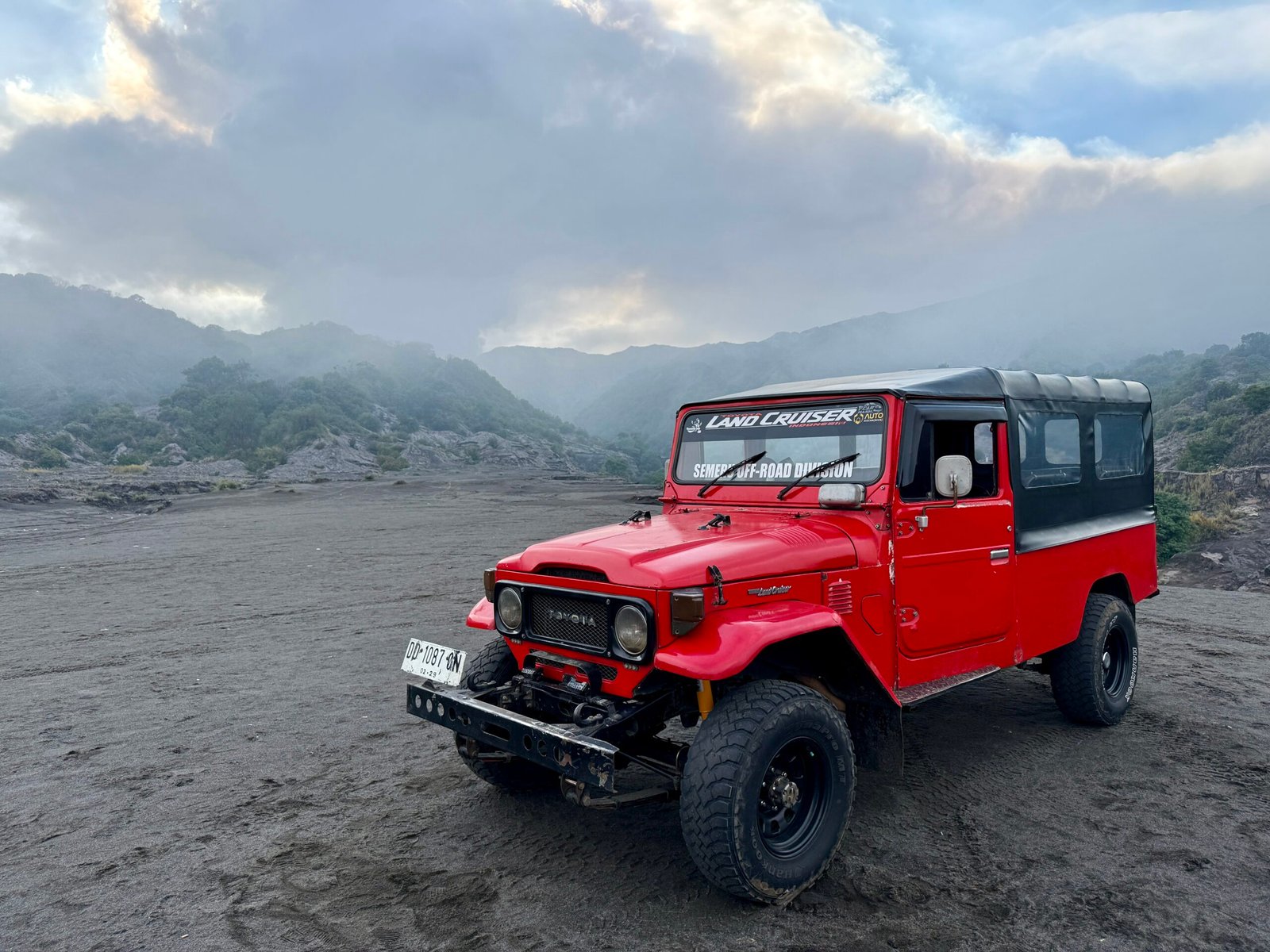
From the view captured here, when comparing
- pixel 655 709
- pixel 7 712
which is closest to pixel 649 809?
pixel 655 709

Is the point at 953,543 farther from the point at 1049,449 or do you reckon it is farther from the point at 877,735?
the point at 1049,449

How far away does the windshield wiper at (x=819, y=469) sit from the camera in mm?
4828

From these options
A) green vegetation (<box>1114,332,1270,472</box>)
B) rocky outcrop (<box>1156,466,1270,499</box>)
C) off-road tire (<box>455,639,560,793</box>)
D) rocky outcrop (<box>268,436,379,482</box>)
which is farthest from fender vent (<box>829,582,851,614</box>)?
rocky outcrop (<box>268,436,379,482</box>)

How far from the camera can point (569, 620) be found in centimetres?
428

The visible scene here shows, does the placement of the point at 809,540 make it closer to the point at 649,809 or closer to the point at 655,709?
the point at 655,709

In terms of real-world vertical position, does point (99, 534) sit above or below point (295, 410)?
below

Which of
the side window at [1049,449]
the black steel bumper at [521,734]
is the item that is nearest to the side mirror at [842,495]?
the side window at [1049,449]

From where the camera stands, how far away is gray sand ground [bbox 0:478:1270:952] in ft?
12.0

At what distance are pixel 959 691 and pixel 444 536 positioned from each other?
14.9 meters

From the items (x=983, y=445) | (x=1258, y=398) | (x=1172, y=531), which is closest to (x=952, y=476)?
(x=983, y=445)

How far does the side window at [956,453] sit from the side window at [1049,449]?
0.30m

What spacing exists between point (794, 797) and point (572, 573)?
1.49m

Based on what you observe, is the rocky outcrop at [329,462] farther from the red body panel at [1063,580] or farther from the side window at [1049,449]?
the side window at [1049,449]

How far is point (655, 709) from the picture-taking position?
4.08 m
